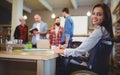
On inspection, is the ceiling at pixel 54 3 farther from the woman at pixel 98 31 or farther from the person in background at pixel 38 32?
the woman at pixel 98 31

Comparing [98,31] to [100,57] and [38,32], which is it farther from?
[38,32]

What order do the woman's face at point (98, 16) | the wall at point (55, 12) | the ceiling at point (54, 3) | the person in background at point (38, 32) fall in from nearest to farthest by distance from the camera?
the woman's face at point (98, 16)
the person in background at point (38, 32)
the ceiling at point (54, 3)
the wall at point (55, 12)

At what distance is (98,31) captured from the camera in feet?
4.80

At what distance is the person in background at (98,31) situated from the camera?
1.45 metres

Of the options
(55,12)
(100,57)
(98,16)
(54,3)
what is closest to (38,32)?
(98,16)

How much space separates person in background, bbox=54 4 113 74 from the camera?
1452 millimetres

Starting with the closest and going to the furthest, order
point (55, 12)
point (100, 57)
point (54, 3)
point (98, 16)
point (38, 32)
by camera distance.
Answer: point (100, 57) → point (98, 16) → point (38, 32) → point (54, 3) → point (55, 12)

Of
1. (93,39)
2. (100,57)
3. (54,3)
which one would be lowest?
(100,57)

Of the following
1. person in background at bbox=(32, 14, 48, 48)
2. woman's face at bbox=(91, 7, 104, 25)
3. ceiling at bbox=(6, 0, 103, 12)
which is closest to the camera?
woman's face at bbox=(91, 7, 104, 25)

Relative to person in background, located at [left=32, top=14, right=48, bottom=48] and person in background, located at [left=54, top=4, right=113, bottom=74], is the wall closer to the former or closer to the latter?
person in background, located at [left=32, top=14, right=48, bottom=48]

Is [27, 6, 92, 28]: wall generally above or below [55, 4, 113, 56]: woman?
above

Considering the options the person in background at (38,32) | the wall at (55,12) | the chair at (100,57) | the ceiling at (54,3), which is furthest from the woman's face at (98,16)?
the wall at (55,12)

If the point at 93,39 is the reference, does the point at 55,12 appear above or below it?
above

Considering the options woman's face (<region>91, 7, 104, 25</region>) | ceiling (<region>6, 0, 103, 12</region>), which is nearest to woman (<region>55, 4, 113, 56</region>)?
woman's face (<region>91, 7, 104, 25</region>)
